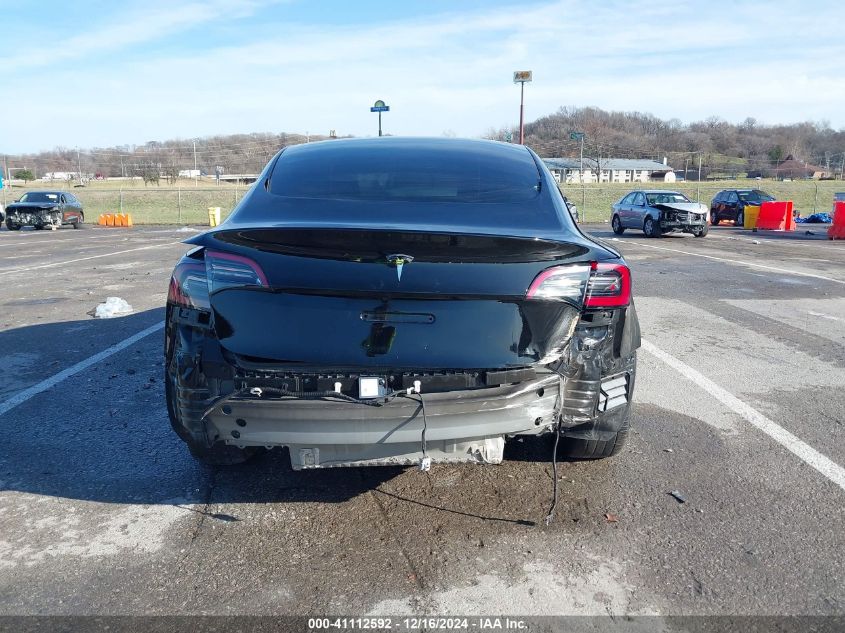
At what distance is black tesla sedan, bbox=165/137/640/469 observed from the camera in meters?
2.77

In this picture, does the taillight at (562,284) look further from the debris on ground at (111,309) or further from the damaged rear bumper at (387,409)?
the debris on ground at (111,309)

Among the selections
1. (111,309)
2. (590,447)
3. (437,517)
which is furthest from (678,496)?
(111,309)

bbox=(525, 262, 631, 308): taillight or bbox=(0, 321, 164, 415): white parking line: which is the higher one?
bbox=(525, 262, 631, 308): taillight

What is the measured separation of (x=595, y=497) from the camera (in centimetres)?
347

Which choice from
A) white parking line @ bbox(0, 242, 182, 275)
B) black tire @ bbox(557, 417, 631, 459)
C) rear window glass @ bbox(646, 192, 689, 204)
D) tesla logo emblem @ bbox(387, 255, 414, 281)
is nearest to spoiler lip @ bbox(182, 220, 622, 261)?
tesla logo emblem @ bbox(387, 255, 414, 281)

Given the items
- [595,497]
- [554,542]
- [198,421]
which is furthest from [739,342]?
[198,421]

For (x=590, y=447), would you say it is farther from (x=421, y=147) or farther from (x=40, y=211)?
(x=40, y=211)

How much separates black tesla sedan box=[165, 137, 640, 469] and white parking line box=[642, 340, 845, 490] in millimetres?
1595

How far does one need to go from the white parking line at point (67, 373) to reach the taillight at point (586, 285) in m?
3.80

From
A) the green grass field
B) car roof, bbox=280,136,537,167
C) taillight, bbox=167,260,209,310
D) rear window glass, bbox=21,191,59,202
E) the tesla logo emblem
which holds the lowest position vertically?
Result: the green grass field

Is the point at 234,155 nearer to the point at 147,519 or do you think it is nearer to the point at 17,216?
the point at 17,216

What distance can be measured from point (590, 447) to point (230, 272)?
201 centimetres

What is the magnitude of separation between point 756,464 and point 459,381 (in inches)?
80.9

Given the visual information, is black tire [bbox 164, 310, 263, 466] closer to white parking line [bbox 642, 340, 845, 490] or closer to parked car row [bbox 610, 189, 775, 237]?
white parking line [bbox 642, 340, 845, 490]
